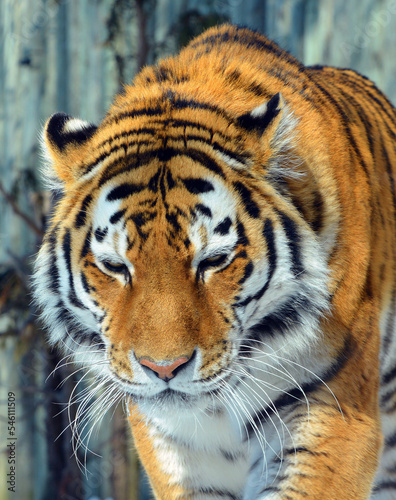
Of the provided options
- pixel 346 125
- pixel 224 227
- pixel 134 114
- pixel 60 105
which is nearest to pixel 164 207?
pixel 224 227

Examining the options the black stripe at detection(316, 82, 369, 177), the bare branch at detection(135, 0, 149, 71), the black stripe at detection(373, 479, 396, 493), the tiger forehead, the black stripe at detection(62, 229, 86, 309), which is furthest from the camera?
the bare branch at detection(135, 0, 149, 71)

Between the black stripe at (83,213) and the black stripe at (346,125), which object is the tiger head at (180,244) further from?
the black stripe at (346,125)

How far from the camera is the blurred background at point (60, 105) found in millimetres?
3916

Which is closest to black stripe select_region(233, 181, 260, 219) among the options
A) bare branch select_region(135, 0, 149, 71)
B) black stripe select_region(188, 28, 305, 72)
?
black stripe select_region(188, 28, 305, 72)

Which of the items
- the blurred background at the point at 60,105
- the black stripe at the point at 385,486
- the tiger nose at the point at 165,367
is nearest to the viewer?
the tiger nose at the point at 165,367

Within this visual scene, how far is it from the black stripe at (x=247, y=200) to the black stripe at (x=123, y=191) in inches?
10.2

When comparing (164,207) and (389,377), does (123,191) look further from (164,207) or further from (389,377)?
(389,377)

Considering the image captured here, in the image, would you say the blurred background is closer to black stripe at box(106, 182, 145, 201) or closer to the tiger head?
the tiger head

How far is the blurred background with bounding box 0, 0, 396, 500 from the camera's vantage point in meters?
3.92

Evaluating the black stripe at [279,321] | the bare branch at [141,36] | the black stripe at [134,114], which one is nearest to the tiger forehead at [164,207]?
the black stripe at [134,114]

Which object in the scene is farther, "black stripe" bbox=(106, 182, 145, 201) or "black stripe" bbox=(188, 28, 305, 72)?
"black stripe" bbox=(188, 28, 305, 72)

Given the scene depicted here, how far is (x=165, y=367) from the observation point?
1.71 meters

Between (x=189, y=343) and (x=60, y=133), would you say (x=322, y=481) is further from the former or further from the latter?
(x=60, y=133)

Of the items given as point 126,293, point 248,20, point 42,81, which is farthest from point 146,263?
point 42,81
